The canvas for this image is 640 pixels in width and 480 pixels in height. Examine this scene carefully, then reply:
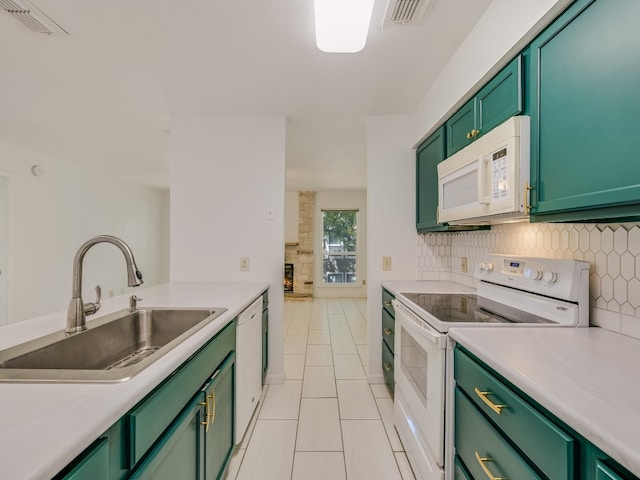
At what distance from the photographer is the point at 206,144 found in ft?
9.41

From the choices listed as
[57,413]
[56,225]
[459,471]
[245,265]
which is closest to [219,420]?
[57,413]

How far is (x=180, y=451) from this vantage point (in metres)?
1.05

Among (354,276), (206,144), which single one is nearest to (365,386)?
(206,144)

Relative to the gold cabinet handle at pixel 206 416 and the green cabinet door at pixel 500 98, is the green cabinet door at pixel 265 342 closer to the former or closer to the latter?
the gold cabinet handle at pixel 206 416

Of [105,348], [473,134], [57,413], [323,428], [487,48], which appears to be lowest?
[323,428]

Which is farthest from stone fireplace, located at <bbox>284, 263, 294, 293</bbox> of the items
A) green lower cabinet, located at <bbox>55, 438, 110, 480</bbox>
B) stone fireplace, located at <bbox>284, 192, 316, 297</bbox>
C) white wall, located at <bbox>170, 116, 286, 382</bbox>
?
green lower cabinet, located at <bbox>55, 438, 110, 480</bbox>

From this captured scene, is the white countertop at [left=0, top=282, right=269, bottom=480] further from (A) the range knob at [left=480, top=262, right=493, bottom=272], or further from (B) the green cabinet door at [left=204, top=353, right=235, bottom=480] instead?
(A) the range knob at [left=480, top=262, right=493, bottom=272]

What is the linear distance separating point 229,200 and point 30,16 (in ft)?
5.26

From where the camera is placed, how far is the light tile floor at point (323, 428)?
1.73m

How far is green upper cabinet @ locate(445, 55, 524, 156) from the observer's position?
4.42 feet

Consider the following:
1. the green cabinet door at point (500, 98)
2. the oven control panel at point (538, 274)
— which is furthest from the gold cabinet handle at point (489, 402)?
the green cabinet door at point (500, 98)

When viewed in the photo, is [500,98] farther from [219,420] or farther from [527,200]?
[219,420]

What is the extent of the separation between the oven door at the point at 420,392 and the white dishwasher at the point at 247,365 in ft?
3.05

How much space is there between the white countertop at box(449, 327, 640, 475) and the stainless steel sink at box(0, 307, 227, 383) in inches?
40.8
